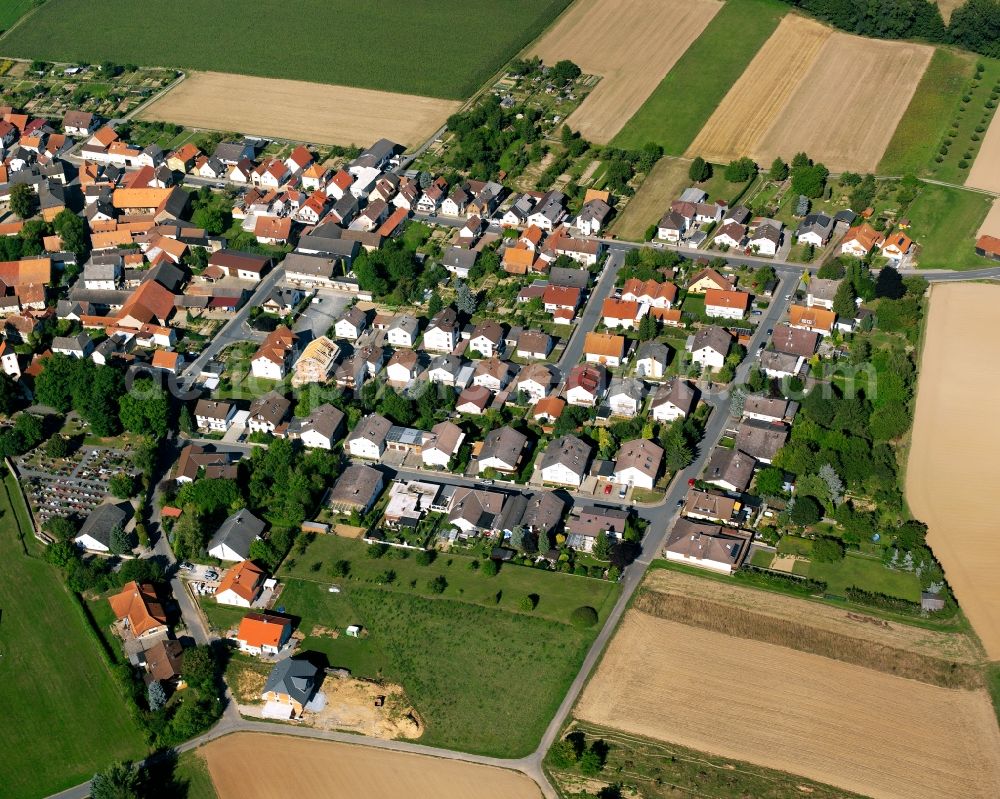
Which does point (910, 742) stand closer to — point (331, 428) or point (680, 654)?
point (680, 654)

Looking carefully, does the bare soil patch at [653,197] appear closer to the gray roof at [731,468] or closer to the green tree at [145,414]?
the gray roof at [731,468]

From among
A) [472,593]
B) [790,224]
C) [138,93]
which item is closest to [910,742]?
[472,593]

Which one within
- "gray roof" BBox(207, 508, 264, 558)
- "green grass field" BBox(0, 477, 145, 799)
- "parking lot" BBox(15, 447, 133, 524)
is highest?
"gray roof" BBox(207, 508, 264, 558)

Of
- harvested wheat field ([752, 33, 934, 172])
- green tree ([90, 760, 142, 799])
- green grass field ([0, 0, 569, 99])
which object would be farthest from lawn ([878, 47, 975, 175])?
green tree ([90, 760, 142, 799])

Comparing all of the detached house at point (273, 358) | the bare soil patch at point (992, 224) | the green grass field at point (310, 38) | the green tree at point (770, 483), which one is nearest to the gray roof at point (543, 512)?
the green tree at point (770, 483)

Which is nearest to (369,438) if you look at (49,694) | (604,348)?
(604,348)

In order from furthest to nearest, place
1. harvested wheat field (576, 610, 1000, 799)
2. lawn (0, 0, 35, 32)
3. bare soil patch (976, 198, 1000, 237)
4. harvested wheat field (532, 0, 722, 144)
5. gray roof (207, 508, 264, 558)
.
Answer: lawn (0, 0, 35, 32) < harvested wheat field (532, 0, 722, 144) < bare soil patch (976, 198, 1000, 237) < gray roof (207, 508, 264, 558) < harvested wheat field (576, 610, 1000, 799)

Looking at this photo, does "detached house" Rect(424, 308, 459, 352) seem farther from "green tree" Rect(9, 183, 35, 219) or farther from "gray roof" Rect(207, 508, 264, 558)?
"green tree" Rect(9, 183, 35, 219)
